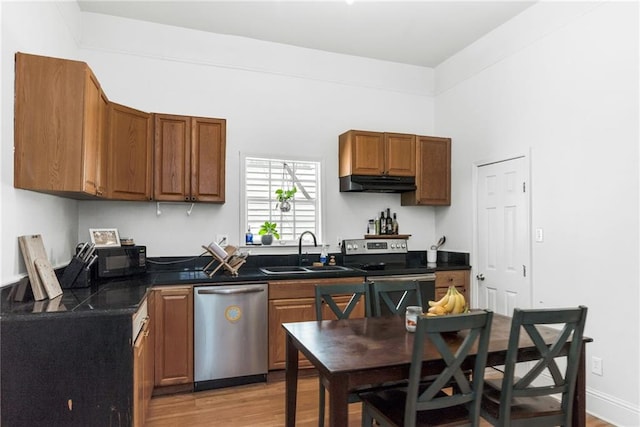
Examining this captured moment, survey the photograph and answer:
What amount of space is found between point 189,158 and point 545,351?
3.03 metres

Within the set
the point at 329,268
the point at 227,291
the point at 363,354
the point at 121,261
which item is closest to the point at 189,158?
the point at 121,261

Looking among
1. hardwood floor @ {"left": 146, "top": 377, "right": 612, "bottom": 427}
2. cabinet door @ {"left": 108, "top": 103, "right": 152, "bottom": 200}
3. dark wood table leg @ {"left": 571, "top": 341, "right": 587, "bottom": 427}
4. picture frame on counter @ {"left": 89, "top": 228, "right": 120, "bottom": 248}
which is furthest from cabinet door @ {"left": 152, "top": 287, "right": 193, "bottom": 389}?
dark wood table leg @ {"left": 571, "top": 341, "right": 587, "bottom": 427}

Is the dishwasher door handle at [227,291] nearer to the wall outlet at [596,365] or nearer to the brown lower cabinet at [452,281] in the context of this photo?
the brown lower cabinet at [452,281]

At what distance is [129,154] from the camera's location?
3.32 metres

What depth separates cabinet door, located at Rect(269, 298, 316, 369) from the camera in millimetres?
3463

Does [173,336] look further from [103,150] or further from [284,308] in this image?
[103,150]

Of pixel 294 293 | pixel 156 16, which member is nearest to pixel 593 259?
pixel 294 293

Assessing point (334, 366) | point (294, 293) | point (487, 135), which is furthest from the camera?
point (487, 135)

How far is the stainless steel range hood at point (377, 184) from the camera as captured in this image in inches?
167

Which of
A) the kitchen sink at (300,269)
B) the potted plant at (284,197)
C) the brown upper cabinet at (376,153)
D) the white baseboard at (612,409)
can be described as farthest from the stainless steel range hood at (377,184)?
the white baseboard at (612,409)

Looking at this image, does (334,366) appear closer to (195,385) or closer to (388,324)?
(388,324)

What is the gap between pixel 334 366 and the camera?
167 centimetres

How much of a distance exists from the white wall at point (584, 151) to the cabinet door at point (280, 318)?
2.03m

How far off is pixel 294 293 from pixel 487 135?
2481mm
